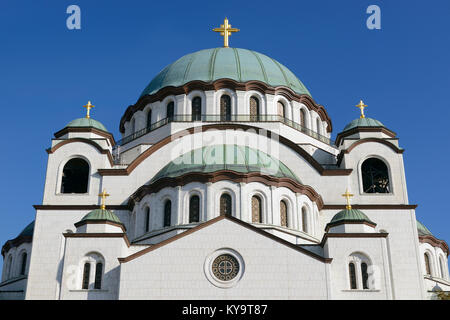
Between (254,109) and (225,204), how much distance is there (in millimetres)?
9314

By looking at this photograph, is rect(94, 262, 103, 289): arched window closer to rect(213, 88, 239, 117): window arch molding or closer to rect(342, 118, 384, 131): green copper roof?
rect(213, 88, 239, 117): window arch molding

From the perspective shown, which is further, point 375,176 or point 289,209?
point 375,176

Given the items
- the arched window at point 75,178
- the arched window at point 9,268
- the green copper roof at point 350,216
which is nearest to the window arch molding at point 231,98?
the arched window at point 75,178

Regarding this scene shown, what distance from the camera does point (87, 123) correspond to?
119ft

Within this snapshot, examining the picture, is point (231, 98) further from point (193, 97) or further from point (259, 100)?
point (193, 97)

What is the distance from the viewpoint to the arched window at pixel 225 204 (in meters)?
31.2

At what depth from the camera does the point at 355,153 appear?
35062mm

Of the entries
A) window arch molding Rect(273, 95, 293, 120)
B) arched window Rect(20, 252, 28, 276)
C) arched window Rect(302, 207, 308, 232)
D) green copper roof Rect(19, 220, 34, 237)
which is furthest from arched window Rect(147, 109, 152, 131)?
arched window Rect(302, 207, 308, 232)

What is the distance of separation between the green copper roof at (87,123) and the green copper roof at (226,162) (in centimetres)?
467

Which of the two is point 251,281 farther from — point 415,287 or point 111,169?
point 111,169

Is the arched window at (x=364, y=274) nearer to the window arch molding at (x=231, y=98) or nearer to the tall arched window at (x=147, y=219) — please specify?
the tall arched window at (x=147, y=219)

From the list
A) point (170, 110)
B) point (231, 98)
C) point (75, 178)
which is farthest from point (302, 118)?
point (75, 178)

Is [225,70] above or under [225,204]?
above
